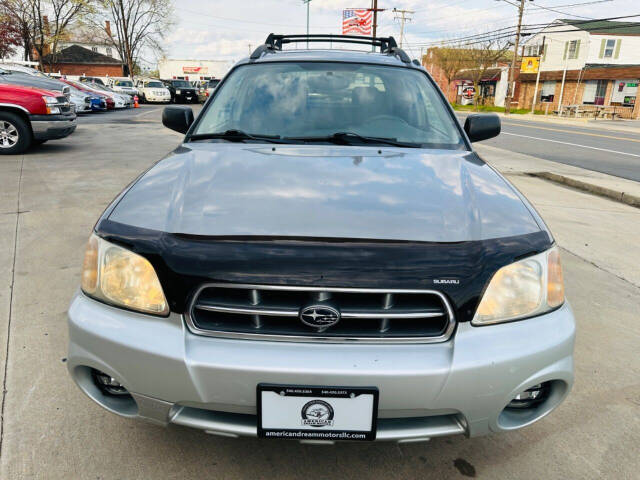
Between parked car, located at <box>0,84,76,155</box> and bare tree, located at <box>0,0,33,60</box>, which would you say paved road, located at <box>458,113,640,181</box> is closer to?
parked car, located at <box>0,84,76,155</box>

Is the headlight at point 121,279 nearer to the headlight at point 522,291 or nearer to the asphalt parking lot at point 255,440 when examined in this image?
the asphalt parking lot at point 255,440

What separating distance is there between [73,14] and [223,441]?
1613 inches

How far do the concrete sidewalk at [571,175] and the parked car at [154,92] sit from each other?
26.3m

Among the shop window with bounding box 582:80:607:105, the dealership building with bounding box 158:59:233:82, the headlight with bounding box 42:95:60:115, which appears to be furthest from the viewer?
the dealership building with bounding box 158:59:233:82

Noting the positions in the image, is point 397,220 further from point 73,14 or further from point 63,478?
point 73,14

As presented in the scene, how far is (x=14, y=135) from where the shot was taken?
355 inches

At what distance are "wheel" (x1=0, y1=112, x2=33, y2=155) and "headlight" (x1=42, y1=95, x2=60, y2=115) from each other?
52 cm

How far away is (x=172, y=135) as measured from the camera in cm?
1314

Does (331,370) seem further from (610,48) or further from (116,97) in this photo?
(610,48)

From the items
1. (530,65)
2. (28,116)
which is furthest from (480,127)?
(530,65)

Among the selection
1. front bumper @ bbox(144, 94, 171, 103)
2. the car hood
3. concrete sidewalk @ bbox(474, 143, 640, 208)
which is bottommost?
concrete sidewalk @ bbox(474, 143, 640, 208)

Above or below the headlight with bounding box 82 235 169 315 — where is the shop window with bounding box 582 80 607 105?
above

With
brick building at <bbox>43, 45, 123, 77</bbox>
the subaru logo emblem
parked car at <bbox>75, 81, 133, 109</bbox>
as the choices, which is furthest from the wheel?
brick building at <bbox>43, 45, 123, 77</bbox>

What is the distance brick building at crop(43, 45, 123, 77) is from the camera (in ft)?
195
